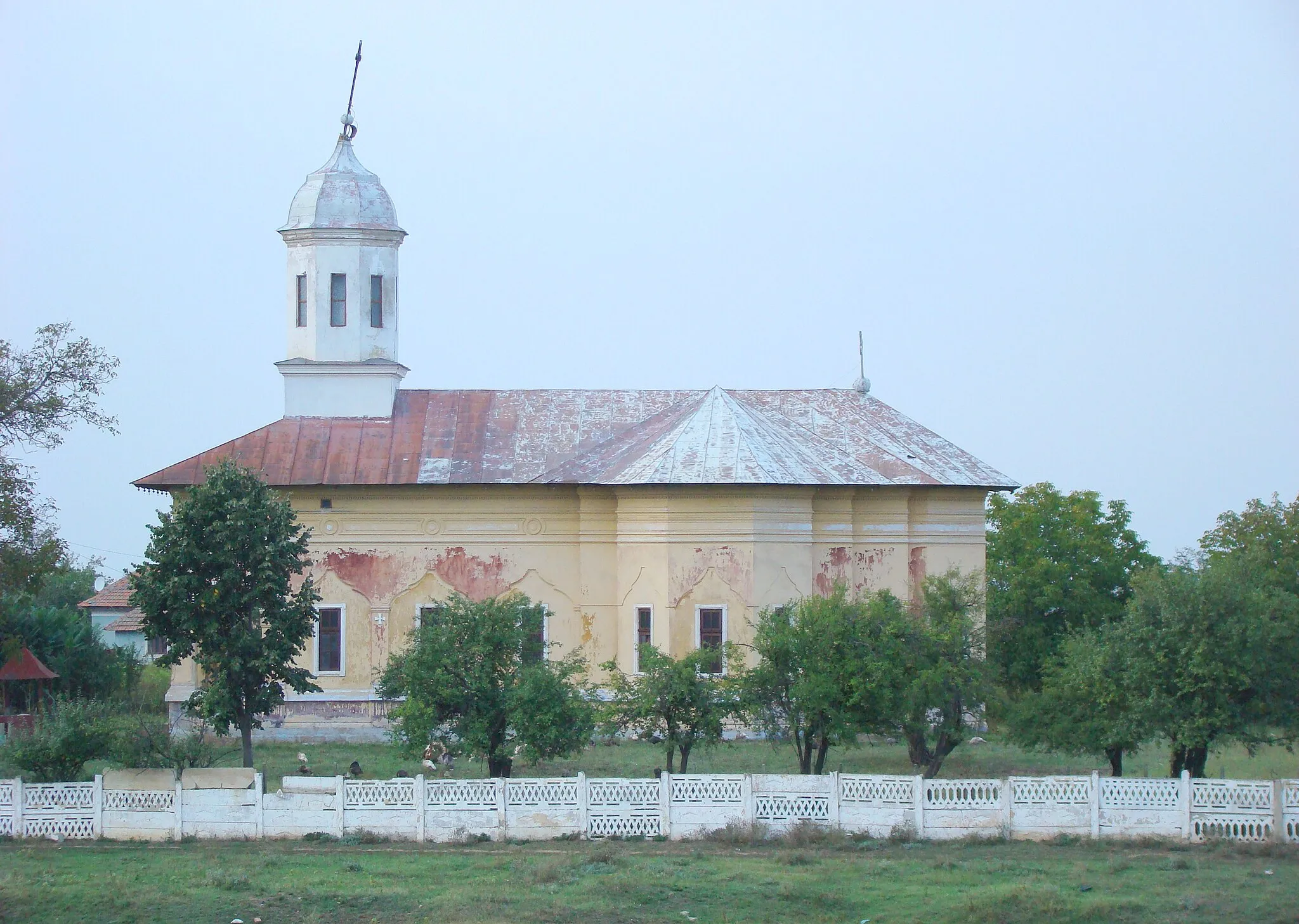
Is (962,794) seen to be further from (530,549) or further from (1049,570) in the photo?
(1049,570)

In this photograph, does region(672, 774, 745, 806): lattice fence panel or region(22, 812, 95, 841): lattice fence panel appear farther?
region(22, 812, 95, 841): lattice fence panel

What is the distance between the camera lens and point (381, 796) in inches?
944

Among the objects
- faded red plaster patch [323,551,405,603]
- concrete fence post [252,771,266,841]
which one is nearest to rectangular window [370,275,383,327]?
faded red plaster patch [323,551,405,603]

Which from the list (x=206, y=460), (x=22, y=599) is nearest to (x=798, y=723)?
(x=206, y=460)

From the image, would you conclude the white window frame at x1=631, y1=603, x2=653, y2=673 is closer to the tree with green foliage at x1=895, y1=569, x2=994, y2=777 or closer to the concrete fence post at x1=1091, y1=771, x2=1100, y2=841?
the tree with green foliage at x1=895, y1=569, x2=994, y2=777

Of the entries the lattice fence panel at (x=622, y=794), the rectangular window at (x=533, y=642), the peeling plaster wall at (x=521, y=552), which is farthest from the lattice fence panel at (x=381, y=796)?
the peeling plaster wall at (x=521, y=552)

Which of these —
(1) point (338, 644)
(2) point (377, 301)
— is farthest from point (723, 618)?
(2) point (377, 301)

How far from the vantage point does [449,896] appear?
20.1m

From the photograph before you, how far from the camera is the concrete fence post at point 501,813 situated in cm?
2384

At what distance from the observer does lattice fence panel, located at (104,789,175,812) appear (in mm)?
24281

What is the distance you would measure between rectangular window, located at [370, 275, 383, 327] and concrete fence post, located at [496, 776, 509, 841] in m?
18.0

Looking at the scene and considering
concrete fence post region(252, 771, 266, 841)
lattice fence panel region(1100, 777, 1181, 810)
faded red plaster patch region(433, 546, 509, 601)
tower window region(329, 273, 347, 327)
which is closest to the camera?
lattice fence panel region(1100, 777, 1181, 810)

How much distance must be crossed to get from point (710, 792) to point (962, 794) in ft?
11.8

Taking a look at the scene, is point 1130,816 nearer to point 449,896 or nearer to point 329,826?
point 449,896
